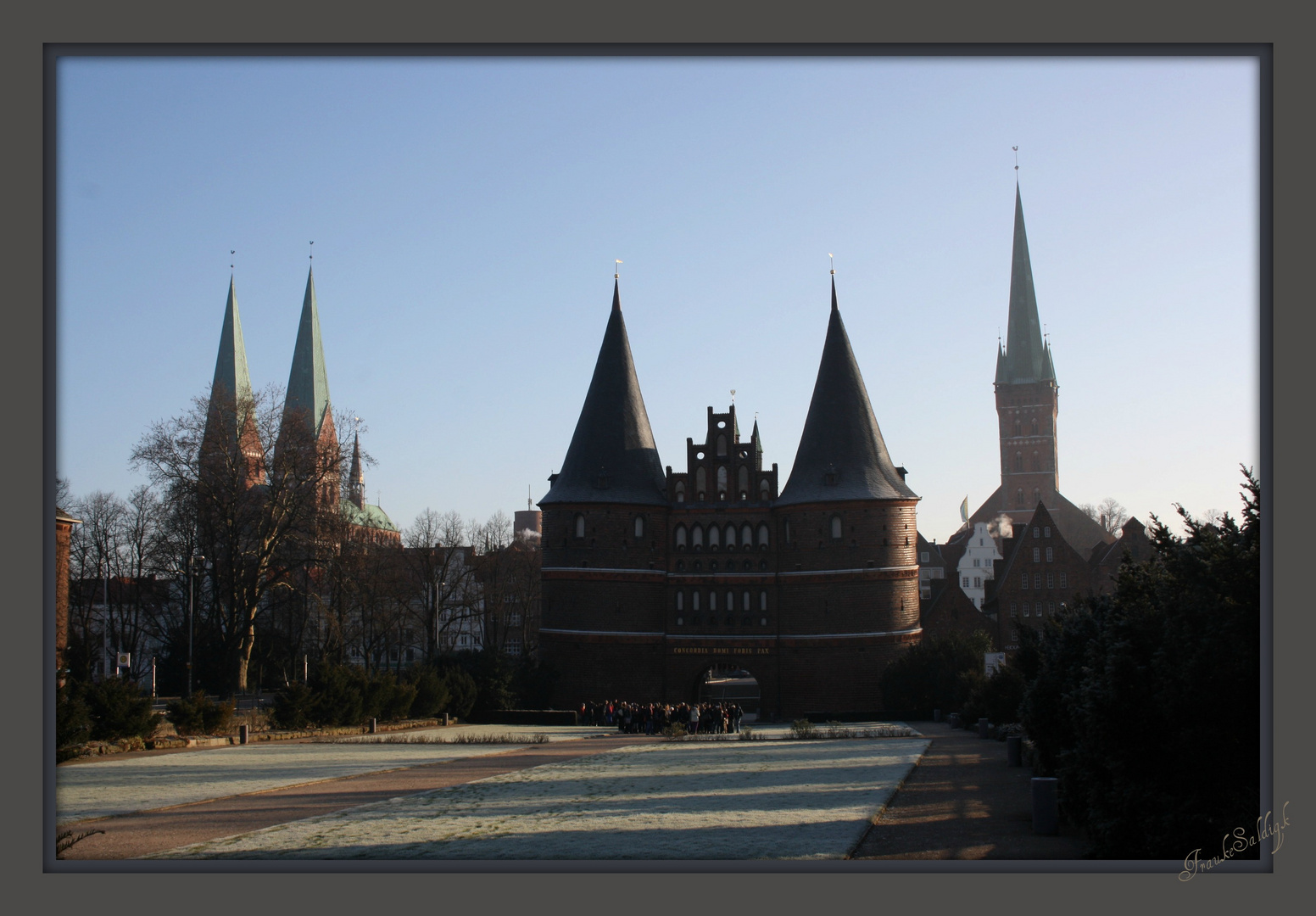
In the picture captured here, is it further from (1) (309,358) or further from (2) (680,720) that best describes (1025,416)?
(2) (680,720)

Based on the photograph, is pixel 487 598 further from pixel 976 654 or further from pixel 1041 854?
pixel 1041 854

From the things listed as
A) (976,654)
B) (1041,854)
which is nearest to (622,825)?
(1041,854)

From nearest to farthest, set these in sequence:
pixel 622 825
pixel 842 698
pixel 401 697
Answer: pixel 622 825
pixel 401 697
pixel 842 698

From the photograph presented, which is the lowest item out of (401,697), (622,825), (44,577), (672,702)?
(672,702)

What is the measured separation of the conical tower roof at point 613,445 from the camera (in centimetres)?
5322

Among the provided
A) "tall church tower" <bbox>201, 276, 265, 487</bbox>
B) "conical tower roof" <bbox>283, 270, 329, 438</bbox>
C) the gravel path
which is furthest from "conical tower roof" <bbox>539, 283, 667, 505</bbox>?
"conical tower roof" <bbox>283, 270, 329, 438</bbox>

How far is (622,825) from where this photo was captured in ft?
45.8

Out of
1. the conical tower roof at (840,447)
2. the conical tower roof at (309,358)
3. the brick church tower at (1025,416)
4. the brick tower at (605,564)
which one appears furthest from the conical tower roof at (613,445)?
the brick church tower at (1025,416)

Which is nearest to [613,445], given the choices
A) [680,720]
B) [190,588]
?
[680,720]

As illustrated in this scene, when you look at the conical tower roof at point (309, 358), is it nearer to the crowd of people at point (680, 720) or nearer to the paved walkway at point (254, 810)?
the crowd of people at point (680, 720)

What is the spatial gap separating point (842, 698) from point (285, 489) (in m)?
23.6

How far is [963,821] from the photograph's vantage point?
14.3 m

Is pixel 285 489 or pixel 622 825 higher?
pixel 285 489

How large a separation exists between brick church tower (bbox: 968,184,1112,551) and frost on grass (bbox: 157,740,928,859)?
327 ft
